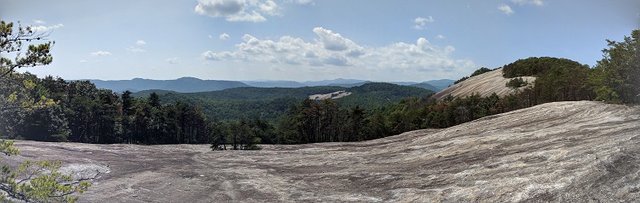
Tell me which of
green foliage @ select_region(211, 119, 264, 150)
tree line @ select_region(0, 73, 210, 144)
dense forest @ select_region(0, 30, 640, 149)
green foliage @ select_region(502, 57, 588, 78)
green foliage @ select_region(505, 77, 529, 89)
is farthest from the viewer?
green foliage @ select_region(502, 57, 588, 78)

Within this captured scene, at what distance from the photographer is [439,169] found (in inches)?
967

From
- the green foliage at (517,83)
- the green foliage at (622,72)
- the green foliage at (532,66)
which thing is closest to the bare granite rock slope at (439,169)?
the green foliage at (622,72)

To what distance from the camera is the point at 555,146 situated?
2188 centimetres

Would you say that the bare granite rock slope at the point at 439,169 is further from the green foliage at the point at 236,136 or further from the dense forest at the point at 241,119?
the green foliage at the point at 236,136

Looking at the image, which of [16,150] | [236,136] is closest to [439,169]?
[16,150]

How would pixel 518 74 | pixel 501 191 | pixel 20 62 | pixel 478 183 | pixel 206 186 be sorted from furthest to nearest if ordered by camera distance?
1. pixel 518 74
2. pixel 206 186
3. pixel 478 183
4. pixel 501 191
5. pixel 20 62

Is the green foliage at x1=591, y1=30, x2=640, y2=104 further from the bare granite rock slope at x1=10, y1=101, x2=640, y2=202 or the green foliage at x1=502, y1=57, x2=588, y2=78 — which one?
the green foliage at x1=502, y1=57, x2=588, y2=78

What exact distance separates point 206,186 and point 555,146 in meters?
21.1

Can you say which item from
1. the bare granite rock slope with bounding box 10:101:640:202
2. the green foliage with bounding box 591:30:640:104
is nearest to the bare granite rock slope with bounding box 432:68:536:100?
the green foliage with bounding box 591:30:640:104

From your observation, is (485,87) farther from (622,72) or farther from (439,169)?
(439,169)

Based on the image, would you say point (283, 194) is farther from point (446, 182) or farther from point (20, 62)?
point (20, 62)

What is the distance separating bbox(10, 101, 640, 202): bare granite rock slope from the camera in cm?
1683

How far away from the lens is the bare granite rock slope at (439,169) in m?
16.8

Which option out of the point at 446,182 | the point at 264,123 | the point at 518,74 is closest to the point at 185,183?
the point at 446,182
